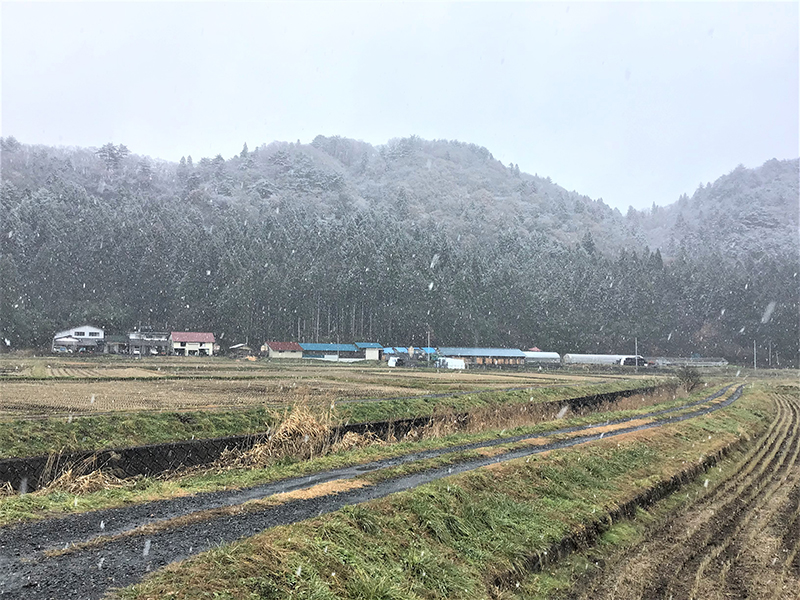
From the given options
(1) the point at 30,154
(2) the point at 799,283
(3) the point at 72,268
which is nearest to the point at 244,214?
(3) the point at 72,268

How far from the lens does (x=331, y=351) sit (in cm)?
9925

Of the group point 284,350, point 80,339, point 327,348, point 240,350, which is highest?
point 80,339

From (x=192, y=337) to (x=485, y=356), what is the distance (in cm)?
4742

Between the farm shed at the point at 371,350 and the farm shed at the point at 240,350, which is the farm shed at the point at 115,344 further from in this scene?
the farm shed at the point at 371,350

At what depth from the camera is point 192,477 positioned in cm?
1616

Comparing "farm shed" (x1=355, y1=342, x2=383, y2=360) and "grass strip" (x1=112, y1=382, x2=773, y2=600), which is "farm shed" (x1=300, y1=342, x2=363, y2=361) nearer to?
"farm shed" (x1=355, y1=342, x2=383, y2=360)

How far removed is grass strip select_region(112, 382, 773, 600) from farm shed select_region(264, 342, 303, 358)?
82.2 metres

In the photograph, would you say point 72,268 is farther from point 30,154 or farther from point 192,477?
point 30,154

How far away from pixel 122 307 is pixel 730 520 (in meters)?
105

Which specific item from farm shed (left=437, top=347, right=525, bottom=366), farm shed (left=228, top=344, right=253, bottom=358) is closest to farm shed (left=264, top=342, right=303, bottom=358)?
farm shed (left=228, top=344, right=253, bottom=358)

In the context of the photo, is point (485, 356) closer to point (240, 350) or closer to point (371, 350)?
point (371, 350)

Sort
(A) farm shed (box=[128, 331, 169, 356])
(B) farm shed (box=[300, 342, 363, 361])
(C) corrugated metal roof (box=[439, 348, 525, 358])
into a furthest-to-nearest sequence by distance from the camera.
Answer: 1. (C) corrugated metal roof (box=[439, 348, 525, 358])
2. (B) farm shed (box=[300, 342, 363, 361])
3. (A) farm shed (box=[128, 331, 169, 356])

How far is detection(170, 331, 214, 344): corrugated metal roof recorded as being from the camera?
94.6m

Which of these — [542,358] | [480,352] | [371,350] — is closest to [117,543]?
[371,350]
